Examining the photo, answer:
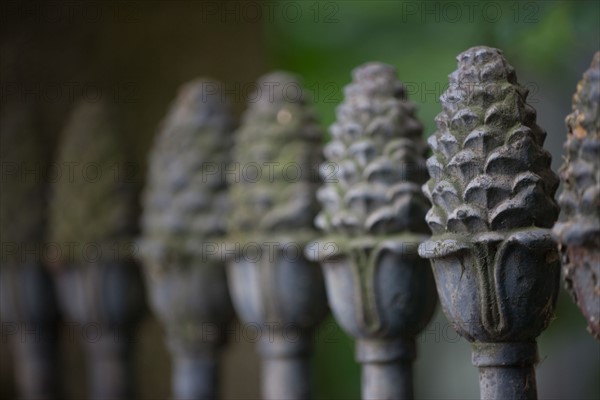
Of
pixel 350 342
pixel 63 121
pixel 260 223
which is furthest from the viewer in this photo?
pixel 63 121

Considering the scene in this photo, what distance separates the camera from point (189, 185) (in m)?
1.95

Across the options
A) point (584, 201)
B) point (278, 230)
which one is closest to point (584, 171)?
point (584, 201)

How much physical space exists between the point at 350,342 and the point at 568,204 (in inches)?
81.0

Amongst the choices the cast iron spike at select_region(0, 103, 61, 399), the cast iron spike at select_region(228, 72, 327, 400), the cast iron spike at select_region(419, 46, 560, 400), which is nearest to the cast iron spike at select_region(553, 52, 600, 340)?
the cast iron spike at select_region(419, 46, 560, 400)

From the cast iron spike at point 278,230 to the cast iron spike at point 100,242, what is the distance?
47 centimetres

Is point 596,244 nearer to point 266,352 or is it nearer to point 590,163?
point 590,163

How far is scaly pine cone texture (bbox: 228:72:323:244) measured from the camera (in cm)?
172

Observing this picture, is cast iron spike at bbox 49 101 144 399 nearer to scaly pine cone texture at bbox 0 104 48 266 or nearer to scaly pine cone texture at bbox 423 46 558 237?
scaly pine cone texture at bbox 0 104 48 266

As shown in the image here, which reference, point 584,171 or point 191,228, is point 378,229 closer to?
point 584,171

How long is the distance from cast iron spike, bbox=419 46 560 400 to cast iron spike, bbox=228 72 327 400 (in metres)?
0.45

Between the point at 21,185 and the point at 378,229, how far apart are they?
4.33 feet

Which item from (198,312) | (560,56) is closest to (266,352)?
(198,312)

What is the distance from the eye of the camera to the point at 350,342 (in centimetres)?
310

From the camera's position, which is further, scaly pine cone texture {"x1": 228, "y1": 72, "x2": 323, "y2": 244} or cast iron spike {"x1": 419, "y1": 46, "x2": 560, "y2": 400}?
scaly pine cone texture {"x1": 228, "y1": 72, "x2": 323, "y2": 244}
